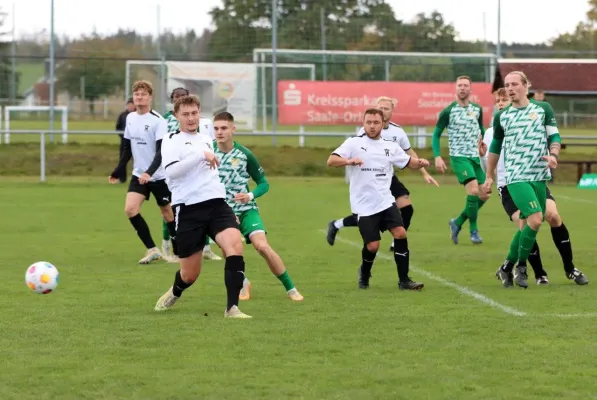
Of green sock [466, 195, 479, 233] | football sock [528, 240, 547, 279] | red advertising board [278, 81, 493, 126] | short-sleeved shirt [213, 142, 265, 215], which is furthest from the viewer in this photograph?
red advertising board [278, 81, 493, 126]

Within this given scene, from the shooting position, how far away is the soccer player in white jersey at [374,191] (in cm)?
1024

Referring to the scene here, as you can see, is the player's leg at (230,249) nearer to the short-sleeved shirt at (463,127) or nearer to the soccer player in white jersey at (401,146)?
the soccer player in white jersey at (401,146)

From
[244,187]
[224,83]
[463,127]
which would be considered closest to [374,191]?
[244,187]

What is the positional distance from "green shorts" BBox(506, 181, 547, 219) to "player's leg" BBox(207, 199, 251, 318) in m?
2.83

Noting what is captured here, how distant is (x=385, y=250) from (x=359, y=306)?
15.9 feet

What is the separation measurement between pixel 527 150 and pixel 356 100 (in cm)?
1924

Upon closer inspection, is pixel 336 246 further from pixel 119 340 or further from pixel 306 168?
pixel 306 168

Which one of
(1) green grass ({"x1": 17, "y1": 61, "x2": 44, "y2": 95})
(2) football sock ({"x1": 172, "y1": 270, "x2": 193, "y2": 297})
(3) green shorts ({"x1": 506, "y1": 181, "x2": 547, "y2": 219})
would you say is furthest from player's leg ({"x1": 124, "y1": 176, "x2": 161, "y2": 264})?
(1) green grass ({"x1": 17, "y1": 61, "x2": 44, "y2": 95})

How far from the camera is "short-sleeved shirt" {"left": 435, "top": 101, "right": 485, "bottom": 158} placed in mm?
14758

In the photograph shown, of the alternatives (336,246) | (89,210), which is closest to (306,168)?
(89,210)

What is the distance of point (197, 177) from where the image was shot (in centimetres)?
863

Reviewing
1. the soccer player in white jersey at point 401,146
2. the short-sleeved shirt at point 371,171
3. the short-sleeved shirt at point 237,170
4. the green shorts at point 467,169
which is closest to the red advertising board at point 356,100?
the green shorts at point 467,169

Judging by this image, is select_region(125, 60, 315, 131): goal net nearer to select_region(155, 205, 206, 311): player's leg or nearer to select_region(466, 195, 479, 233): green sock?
select_region(466, 195, 479, 233): green sock

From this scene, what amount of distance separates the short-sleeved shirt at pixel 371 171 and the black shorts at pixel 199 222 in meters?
1.97
